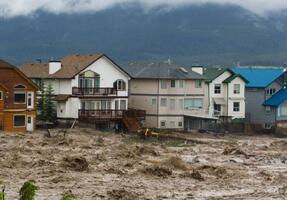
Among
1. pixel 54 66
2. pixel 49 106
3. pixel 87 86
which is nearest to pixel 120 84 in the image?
pixel 87 86

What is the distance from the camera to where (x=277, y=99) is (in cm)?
8319

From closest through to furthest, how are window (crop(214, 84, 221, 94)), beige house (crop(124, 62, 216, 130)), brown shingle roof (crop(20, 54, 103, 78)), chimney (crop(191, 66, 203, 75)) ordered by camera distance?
1. brown shingle roof (crop(20, 54, 103, 78))
2. beige house (crop(124, 62, 216, 130))
3. window (crop(214, 84, 221, 94))
4. chimney (crop(191, 66, 203, 75))

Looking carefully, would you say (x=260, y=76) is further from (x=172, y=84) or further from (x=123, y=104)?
(x=123, y=104)

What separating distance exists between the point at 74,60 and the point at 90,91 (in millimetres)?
4123

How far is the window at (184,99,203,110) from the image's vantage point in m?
78.8

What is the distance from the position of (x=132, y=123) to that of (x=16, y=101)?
11.0 meters

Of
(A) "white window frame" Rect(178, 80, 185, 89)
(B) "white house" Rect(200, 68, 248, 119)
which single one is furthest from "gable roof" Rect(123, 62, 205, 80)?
(B) "white house" Rect(200, 68, 248, 119)

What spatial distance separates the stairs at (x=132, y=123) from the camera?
2803 inches

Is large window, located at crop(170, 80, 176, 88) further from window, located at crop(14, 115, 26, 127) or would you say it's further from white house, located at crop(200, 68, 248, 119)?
window, located at crop(14, 115, 26, 127)

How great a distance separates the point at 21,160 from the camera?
140 ft

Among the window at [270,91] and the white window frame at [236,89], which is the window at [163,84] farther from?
the window at [270,91]

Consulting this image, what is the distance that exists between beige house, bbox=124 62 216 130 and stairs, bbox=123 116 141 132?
486 centimetres

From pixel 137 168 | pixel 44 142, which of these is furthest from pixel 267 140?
pixel 137 168

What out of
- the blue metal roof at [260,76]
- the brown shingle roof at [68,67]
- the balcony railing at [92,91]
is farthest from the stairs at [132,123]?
the blue metal roof at [260,76]
